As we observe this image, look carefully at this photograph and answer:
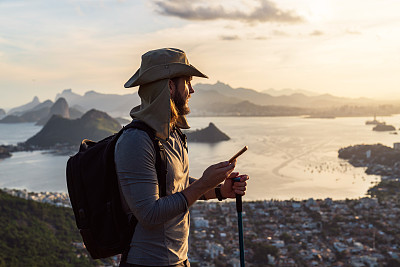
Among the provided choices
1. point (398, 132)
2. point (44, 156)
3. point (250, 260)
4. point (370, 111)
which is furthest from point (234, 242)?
point (370, 111)

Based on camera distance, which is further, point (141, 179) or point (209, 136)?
point (209, 136)

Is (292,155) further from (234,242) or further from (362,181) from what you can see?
(234,242)

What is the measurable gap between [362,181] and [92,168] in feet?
99.8

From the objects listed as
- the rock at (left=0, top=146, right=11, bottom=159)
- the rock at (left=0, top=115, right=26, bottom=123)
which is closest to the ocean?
the rock at (left=0, top=146, right=11, bottom=159)

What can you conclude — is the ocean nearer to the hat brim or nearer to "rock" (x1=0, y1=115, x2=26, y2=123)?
the hat brim

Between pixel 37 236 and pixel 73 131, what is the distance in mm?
44483

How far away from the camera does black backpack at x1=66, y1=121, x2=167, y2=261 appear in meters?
1.10

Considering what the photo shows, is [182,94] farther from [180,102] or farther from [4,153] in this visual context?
[4,153]

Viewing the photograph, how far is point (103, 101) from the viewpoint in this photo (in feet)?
478

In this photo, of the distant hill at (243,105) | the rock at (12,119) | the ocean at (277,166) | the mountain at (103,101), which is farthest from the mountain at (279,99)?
the ocean at (277,166)

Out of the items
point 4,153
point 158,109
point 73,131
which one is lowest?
point 4,153

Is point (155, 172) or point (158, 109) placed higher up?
point (158, 109)

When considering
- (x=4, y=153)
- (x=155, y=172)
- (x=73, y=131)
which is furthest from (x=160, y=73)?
(x=73, y=131)

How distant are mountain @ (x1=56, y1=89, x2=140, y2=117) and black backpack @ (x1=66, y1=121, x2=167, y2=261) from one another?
4567 inches
